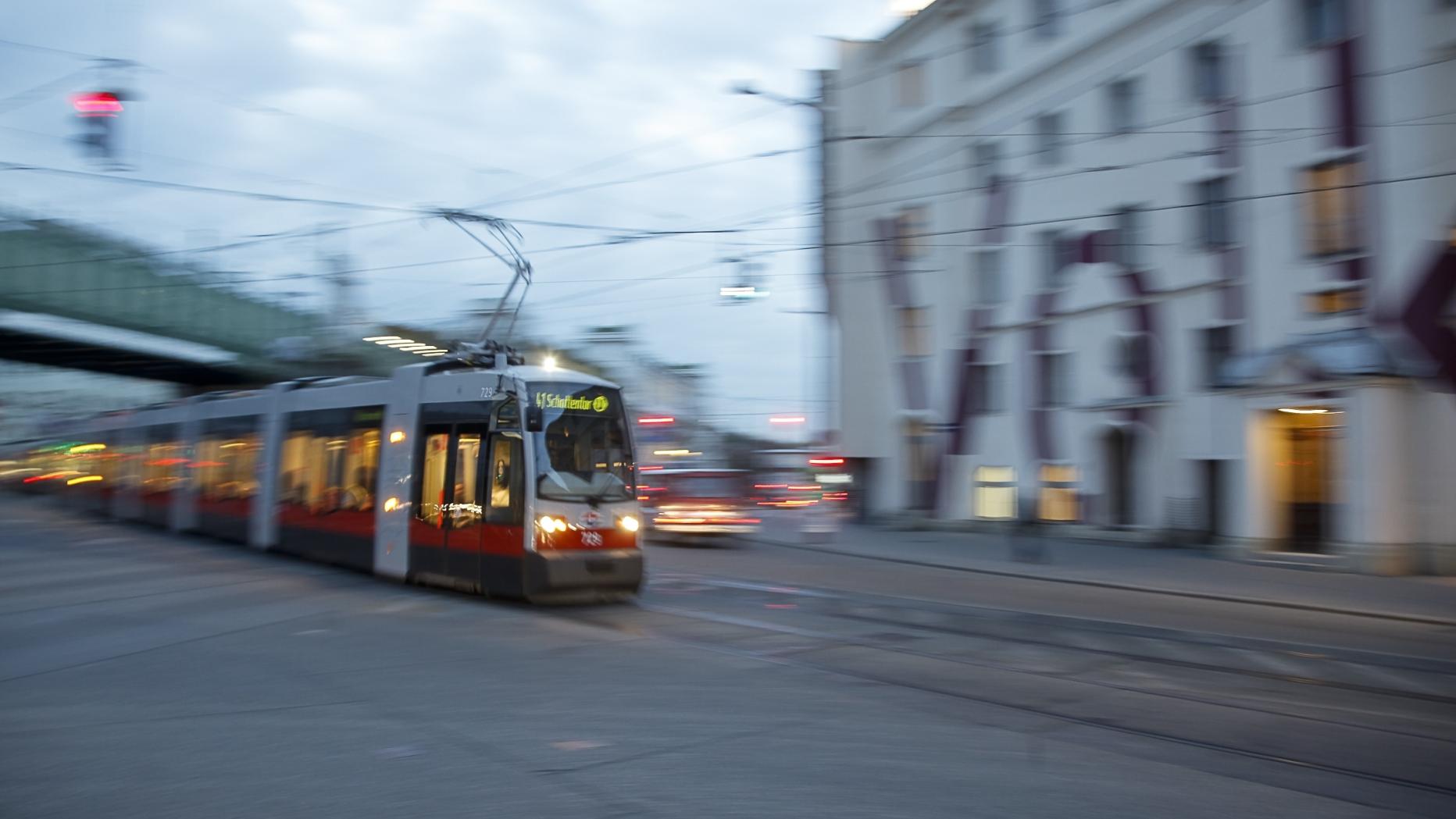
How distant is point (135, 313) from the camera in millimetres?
36906

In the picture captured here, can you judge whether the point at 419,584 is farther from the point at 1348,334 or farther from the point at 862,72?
the point at 862,72

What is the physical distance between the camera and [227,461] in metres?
21.9

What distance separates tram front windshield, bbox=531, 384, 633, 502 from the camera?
43.1ft

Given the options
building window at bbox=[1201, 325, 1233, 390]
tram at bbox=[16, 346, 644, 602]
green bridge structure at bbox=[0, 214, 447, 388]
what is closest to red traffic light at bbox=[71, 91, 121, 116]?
tram at bbox=[16, 346, 644, 602]

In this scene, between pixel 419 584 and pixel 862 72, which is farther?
pixel 862 72

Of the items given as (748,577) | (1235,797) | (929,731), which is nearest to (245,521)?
(748,577)

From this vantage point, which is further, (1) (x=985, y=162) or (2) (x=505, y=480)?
(1) (x=985, y=162)

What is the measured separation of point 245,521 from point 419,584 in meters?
6.82

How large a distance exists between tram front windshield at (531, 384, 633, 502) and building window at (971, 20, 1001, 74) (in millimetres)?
22346

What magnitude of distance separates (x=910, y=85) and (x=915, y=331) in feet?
25.2

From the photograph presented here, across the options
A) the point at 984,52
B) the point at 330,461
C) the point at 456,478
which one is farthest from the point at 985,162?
the point at 456,478

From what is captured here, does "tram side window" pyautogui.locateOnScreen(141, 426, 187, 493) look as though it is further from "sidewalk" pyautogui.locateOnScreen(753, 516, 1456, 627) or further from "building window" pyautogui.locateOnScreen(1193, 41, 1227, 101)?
"building window" pyautogui.locateOnScreen(1193, 41, 1227, 101)

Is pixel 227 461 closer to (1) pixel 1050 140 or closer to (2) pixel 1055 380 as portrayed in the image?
(2) pixel 1055 380

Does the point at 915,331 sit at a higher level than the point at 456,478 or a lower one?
higher
